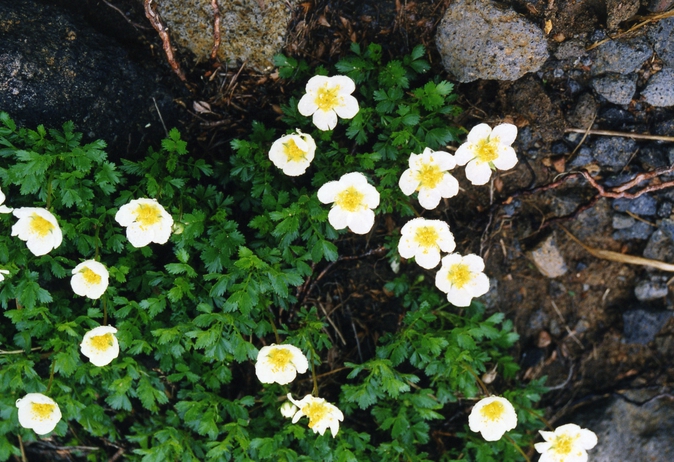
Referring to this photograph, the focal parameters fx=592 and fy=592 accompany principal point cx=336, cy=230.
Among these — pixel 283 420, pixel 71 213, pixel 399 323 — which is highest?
pixel 71 213

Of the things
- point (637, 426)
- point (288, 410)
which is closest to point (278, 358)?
point (288, 410)

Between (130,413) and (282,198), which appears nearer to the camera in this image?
(282,198)

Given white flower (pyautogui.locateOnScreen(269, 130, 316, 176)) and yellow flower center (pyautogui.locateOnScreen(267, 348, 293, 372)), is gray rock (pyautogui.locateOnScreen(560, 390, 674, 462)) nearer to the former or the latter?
yellow flower center (pyautogui.locateOnScreen(267, 348, 293, 372))

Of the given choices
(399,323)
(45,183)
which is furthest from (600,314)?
(45,183)

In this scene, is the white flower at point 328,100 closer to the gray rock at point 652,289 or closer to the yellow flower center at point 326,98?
the yellow flower center at point 326,98

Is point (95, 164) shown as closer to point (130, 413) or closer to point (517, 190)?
point (130, 413)

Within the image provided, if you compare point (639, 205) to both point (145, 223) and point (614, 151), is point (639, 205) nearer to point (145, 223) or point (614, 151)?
point (614, 151)

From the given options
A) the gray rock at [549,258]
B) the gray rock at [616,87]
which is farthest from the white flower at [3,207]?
the gray rock at [616,87]
